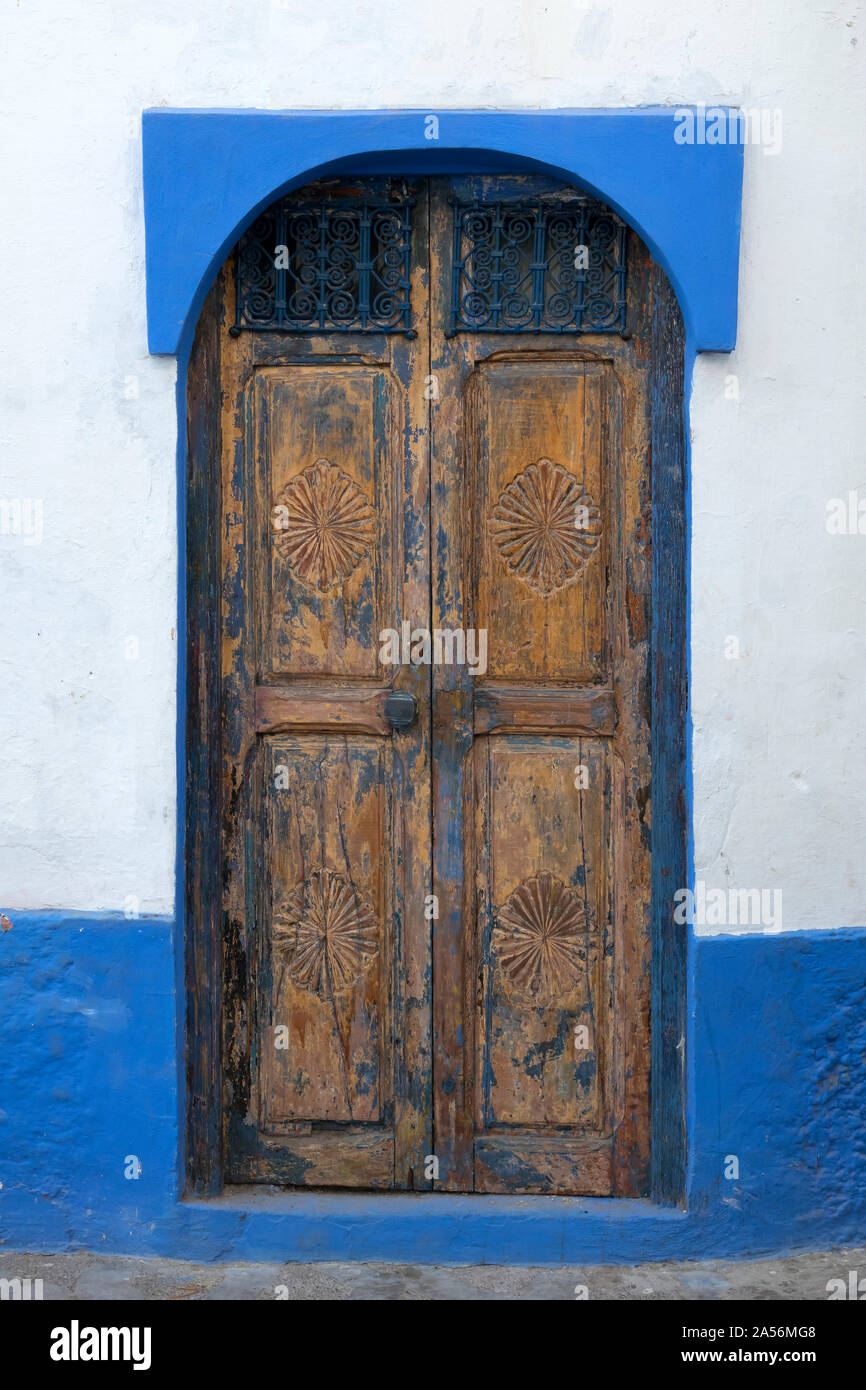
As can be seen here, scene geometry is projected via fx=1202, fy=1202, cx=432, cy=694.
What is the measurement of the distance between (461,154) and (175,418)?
100 centimetres

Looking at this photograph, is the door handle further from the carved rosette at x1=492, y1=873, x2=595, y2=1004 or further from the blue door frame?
the blue door frame

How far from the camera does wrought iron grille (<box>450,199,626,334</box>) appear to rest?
3217 mm

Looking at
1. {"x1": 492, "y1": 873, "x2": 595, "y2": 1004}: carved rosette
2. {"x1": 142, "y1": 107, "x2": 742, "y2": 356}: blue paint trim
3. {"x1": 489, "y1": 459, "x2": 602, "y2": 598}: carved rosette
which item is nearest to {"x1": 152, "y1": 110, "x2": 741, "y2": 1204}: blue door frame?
{"x1": 142, "y1": 107, "x2": 742, "y2": 356}: blue paint trim

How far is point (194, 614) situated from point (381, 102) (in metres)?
1.40

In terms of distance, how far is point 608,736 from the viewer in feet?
10.7

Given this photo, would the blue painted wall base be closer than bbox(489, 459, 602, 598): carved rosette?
Yes

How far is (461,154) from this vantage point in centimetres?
309

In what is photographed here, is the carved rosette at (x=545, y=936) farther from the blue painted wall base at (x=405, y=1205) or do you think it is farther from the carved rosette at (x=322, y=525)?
the carved rosette at (x=322, y=525)

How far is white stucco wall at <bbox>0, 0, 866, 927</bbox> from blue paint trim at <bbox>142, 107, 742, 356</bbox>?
62 mm


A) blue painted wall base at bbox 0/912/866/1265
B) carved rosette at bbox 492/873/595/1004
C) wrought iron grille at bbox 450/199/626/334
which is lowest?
blue painted wall base at bbox 0/912/866/1265

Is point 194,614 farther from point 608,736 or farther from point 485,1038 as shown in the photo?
point 485,1038

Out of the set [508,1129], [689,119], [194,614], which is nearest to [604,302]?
[689,119]

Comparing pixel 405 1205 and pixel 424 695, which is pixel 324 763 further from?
pixel 405 1205

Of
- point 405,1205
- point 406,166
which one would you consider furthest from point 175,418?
point 405,1205
